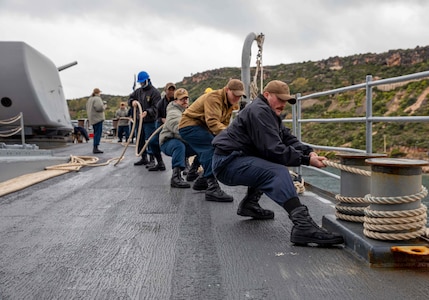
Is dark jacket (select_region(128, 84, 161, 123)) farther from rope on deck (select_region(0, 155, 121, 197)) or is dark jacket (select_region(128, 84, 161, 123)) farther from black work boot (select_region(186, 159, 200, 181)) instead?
black work boot (select_region(186, 159, 200, 181))

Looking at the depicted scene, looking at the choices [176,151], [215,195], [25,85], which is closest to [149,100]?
[176,151]

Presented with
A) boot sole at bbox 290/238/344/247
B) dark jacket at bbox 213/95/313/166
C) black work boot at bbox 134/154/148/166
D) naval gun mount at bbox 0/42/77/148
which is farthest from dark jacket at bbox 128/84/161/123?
naval gun mount at bbox 0/42/77/148

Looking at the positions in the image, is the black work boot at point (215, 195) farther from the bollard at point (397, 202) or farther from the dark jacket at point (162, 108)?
the dark jacket at point (162, 108)

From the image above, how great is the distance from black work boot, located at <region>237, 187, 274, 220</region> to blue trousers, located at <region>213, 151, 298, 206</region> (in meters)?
0.26

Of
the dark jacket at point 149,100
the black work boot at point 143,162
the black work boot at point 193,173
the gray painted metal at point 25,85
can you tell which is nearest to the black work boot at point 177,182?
the black work boot at point 193,173

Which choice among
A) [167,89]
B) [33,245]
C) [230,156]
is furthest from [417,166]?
[167,89]

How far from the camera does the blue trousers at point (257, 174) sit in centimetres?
328

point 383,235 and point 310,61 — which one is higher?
point 310,61

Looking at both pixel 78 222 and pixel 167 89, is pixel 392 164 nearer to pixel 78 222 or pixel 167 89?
pixel 78 222

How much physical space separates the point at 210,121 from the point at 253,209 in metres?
1.20

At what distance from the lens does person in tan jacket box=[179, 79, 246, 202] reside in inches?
184

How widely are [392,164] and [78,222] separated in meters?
2.40

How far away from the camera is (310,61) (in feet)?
205

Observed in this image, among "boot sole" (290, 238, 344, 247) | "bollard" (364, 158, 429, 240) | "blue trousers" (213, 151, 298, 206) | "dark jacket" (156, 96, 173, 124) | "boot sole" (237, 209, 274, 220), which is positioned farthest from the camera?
"dark jacket" (156, 96, 173, 124)
